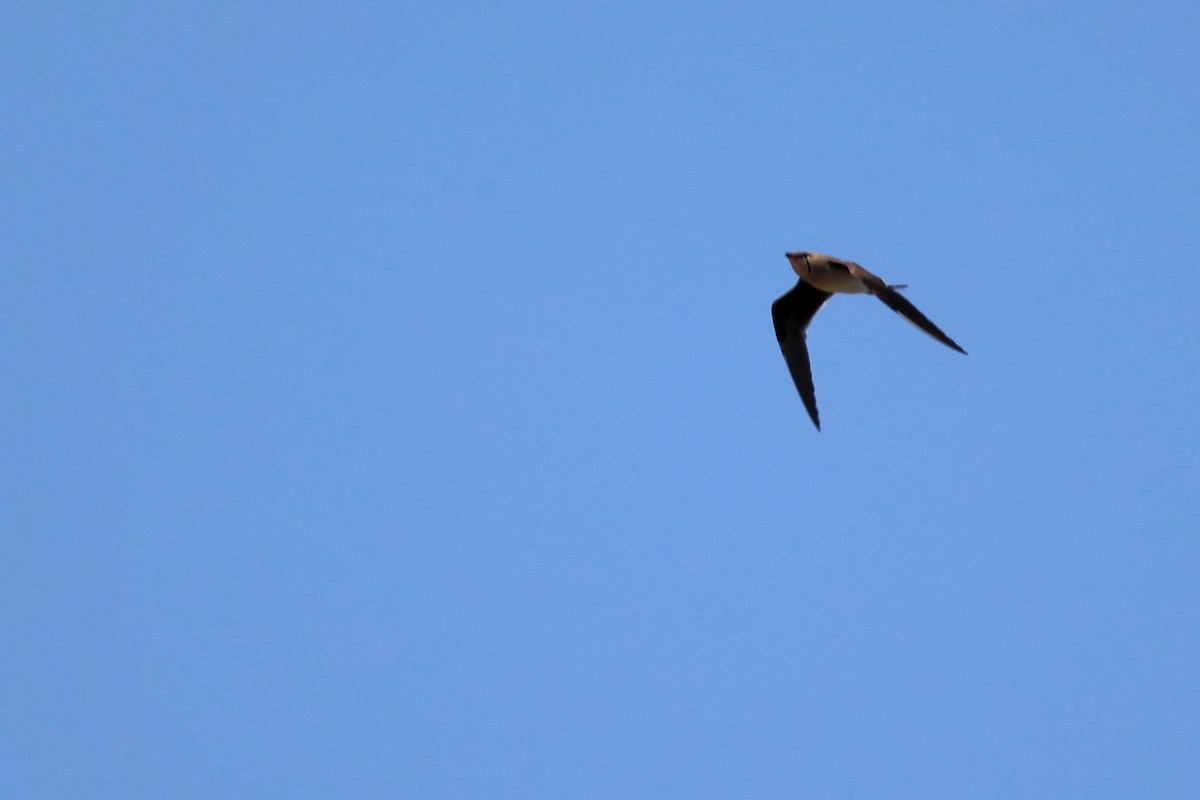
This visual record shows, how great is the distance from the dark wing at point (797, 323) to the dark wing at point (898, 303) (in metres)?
1.61

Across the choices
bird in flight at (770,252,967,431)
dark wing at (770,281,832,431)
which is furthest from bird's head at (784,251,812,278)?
dark wing at (770,281,832,431)

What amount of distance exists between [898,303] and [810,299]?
3.29m

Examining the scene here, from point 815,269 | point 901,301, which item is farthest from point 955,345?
point 815,269

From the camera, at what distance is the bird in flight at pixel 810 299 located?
1396 centimetres

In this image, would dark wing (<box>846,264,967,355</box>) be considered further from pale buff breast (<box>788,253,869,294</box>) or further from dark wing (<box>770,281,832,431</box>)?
dark wing (<box>770,281,832,431</box>)

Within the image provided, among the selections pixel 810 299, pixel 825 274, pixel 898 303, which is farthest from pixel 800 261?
pixel 898 303

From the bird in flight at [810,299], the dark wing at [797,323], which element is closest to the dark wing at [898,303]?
the bird in flight at [810,299]

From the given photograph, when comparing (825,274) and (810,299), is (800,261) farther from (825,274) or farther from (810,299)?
(810,299)

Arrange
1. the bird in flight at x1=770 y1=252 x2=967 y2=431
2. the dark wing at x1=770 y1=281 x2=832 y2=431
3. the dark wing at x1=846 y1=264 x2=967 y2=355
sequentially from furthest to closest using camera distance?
the dark wing at x1=770 y1=281 x2=832 y2=431 → the bird in flight at x1=770 y1=252 x2=967 y2=431 → the dark wing at x1=846 y1=264 x2=967 y2=355

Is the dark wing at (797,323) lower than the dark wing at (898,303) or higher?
higher

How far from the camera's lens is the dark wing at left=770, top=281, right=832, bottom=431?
53.8ft

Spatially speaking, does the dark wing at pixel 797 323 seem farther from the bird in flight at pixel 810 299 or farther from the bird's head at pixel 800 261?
the bird's head at pixel 800 261

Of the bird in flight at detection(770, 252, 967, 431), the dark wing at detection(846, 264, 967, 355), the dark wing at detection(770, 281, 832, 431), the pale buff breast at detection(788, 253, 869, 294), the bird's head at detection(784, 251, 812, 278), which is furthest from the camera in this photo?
the dark wing at detection(770, 281, 832, 431)

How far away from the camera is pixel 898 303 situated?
13.3 meters
